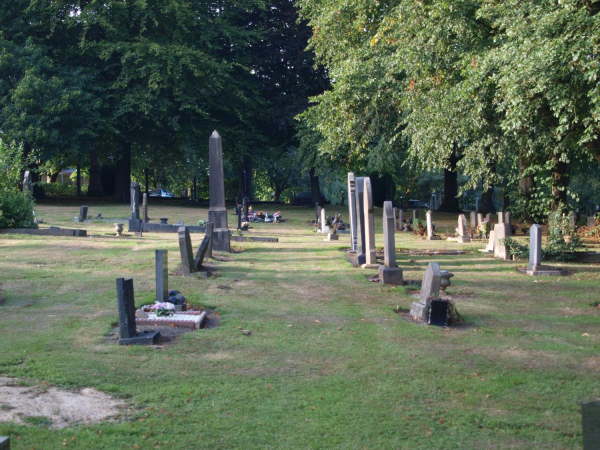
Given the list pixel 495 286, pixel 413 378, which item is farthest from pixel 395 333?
pixel 495 286

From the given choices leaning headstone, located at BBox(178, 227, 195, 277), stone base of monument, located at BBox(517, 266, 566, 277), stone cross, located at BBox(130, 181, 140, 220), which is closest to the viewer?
leaning headstone, located at BBox(178, 227, 195, 277)

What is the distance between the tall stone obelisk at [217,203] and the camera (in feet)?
54.9

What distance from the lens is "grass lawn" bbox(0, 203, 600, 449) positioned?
504 cm

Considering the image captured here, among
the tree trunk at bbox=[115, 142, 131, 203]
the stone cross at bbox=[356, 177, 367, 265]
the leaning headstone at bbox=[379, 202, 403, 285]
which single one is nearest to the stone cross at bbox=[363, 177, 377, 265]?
the stone cross at bbox=[356, 177, 367, 265]

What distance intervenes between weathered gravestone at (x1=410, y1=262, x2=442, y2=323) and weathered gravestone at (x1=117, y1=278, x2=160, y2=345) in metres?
3.89

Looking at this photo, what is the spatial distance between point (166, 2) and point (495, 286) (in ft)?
97.4

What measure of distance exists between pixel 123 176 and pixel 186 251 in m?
30.6

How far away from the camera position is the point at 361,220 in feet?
48.8

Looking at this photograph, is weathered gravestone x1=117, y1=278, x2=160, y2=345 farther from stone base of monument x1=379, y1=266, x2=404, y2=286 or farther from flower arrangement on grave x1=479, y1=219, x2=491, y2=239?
flower arrangement on grave x1=479, y1=219, x2=491, y2=239

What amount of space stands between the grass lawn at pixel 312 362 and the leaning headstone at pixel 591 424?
6.81ft

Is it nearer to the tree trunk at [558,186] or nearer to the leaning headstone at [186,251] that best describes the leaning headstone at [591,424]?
the leaning headstone at [186,251]

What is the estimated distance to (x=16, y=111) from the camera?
33.0 m

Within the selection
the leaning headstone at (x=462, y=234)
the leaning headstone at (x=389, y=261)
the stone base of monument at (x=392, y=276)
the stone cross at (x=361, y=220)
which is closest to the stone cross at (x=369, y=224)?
the stone cross at (x=361, y=220)

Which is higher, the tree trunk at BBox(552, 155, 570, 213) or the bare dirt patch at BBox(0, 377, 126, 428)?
the tree trunk at BBox(552, 155, 570, 213)
